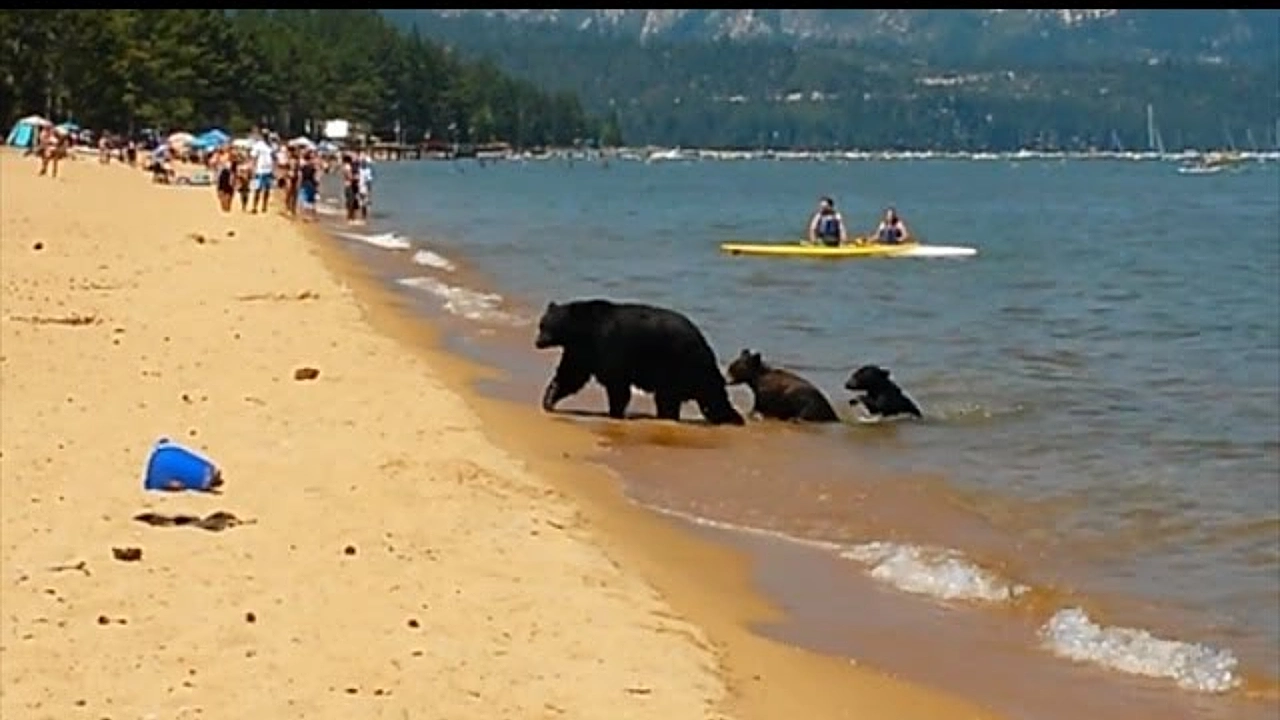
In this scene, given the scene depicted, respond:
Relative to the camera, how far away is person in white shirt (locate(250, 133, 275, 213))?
47.4 metres

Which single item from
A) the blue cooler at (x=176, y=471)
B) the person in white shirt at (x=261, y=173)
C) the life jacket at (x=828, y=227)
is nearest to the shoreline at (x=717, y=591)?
the blue cooler at (x=176, y=471)

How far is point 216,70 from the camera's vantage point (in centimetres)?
12475

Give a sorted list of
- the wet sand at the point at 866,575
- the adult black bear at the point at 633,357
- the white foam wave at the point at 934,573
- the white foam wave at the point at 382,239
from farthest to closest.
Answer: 1. the white foam wave at the point at 382,239
2. the adult black bear at the point at 633,357
3. the white foam wave at the point at 934,573
4. the wet sand at the point at 866,575

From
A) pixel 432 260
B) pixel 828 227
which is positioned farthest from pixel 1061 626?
pixel 828 227

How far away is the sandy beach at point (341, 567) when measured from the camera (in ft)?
24.8

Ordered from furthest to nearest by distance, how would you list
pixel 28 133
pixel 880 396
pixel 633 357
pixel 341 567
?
1. pixel 28 133
2. pixel 880 396
3. pixel 633 357
4. pixel 341 567

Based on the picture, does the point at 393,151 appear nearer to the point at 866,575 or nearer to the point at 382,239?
the point at 382,239

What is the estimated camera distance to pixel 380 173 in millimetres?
133625

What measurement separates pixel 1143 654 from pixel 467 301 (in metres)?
20.8

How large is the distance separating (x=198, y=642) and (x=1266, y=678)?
14.7 ft

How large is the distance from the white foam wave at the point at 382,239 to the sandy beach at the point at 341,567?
25006mm

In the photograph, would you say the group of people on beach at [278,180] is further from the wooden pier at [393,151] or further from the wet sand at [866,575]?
the wooden pier at [393,151]

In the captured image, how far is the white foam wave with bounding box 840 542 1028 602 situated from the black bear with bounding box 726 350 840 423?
231 inches

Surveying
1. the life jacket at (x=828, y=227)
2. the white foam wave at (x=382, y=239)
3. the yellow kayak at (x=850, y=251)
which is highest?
the life jacket at (x=828, y=227)
